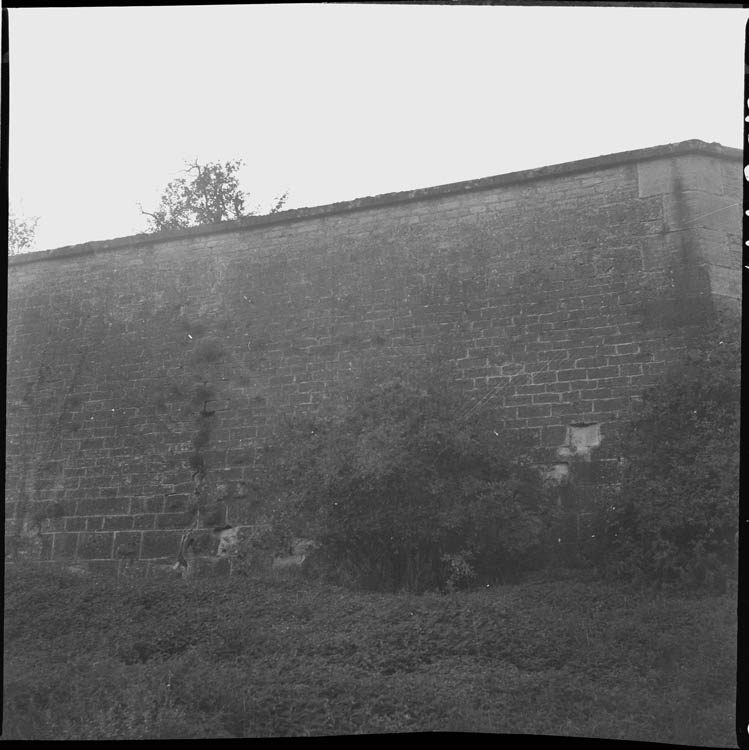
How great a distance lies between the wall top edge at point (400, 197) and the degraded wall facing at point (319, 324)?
26 mm

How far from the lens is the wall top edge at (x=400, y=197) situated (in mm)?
10633

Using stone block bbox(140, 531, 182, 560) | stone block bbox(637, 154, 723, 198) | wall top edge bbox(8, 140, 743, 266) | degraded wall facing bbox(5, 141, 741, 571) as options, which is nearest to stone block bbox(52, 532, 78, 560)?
degraded wall facing bbox(5, 141, 741, 571)

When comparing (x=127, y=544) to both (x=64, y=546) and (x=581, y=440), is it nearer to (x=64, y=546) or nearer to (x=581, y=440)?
(x=64, y=546)

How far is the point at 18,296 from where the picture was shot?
14.3m

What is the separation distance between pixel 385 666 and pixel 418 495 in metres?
2.39

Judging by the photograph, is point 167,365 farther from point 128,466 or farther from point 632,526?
point 632,526

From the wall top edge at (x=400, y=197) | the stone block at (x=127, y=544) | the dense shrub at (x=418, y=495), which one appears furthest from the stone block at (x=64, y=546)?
the wall top edge at (x=400, y=197)

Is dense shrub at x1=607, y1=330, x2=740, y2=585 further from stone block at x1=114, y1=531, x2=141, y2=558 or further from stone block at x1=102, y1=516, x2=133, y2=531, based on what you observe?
stone block at x1=102, y1=516, x2=133, y2=531

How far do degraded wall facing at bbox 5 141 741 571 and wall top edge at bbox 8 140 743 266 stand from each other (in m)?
0.03

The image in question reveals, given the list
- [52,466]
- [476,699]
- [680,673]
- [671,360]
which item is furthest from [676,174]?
[52,466]

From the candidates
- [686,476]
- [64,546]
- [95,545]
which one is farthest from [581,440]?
[64,546]

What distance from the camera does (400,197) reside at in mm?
11953

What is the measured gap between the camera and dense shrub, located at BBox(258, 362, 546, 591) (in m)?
9.59

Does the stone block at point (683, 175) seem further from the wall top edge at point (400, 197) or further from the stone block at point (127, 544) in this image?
the stone block at point (127, 544)
